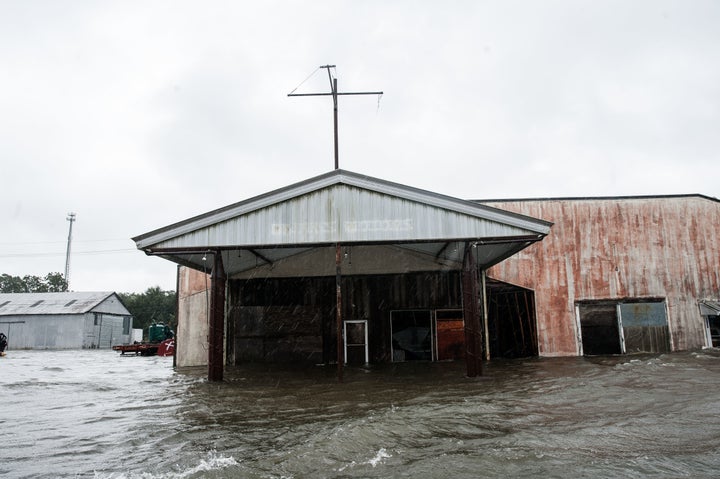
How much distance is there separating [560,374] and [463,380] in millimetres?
2791

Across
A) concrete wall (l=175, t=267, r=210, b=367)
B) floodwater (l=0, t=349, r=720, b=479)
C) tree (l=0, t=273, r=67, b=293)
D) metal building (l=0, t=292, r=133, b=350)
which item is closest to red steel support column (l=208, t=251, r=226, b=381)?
floodwater (l=0, t=349, r=720, b=479)

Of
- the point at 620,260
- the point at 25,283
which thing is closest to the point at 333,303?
the point at 620,260

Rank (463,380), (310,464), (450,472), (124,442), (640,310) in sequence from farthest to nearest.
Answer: (640,310)
(463,380)
(124,442)
(310,464)
(450,472)

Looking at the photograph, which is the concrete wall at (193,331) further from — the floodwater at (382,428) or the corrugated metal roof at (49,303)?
the corrugated metal roof at (49,303)

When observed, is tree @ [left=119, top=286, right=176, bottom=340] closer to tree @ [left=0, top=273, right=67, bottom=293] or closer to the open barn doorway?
tree @ [left=0, top=273, right=67, bottom=293]

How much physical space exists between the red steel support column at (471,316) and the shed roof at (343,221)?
81cm

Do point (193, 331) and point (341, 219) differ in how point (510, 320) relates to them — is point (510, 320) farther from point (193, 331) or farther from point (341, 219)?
point (193, 331)

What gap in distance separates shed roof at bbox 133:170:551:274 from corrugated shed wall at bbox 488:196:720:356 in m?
6.91

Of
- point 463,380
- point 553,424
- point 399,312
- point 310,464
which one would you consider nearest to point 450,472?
point 310,464

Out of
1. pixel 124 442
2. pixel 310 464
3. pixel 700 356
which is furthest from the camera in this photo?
pixel 700 356

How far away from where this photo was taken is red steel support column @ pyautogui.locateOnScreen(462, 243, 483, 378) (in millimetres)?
14414

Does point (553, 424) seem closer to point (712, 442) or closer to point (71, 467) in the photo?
point (712, 442)

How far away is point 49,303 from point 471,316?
4573 centimetres

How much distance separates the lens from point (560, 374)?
1441cm
